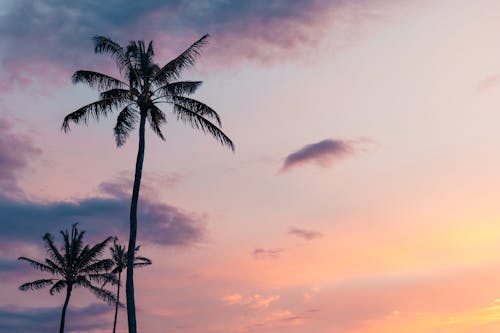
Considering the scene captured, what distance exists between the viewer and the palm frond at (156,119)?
32.3 metres

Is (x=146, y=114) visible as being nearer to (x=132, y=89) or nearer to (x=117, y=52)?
(x=132, y=89)

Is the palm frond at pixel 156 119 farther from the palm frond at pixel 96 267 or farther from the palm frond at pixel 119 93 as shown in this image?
the palm frond at pixel 96 267

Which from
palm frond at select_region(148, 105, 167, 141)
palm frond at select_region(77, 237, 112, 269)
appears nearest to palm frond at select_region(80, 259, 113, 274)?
palm frond at select_region(77, 237, 112, 269)

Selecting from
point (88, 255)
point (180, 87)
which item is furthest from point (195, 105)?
point (88, 255)

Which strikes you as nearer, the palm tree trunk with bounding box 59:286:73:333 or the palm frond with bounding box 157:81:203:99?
the palm frond with bounding box 157:81:203:99

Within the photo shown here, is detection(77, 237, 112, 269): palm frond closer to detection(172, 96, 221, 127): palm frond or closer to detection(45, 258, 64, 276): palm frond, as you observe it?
detection(45, 258, 64, 276): palm frond

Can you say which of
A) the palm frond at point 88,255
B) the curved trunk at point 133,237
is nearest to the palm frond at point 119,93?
the curved trunk at point 133,237

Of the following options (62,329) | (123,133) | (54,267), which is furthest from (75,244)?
(123,133)

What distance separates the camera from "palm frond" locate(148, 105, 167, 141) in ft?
106

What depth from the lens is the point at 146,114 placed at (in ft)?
105

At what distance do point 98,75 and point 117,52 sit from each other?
1.56 m

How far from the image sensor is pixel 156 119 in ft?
109

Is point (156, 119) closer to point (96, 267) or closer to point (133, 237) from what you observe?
point (133, 237)

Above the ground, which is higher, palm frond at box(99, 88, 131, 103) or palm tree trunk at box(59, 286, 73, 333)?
palm frond at box(99, 88, 131, 103)
